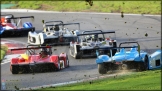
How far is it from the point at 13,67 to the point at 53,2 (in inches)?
1189

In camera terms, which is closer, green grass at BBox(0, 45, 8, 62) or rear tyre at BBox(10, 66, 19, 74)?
rear tyre at BBox(10, 66, 19, 74)

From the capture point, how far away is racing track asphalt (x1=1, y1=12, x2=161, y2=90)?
18.9 meters

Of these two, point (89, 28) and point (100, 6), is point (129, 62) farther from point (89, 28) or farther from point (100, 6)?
point (100, 6)

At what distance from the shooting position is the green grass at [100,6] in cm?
4088

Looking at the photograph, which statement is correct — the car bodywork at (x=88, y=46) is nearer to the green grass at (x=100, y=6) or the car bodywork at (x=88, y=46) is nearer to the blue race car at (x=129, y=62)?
the blue race car at (x=129, y=62)

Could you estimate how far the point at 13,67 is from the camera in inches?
820

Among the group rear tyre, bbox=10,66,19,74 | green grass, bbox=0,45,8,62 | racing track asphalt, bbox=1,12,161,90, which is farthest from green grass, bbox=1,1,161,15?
rear tyre, bbox=10,66,19,74

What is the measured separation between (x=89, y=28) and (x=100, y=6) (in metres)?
10.0

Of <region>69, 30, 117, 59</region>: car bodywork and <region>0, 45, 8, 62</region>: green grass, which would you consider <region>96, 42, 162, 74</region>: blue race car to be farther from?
<region>0, 45, 8, 62</region>: green grass

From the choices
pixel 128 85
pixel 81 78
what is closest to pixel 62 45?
pixel 81 78

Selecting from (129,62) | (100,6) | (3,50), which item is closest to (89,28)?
(3,50)

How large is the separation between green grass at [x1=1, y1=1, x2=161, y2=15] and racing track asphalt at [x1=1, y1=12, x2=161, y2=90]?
1.83m

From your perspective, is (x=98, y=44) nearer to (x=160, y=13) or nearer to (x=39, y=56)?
(x=39, y=56)

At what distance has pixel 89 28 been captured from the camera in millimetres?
35688
